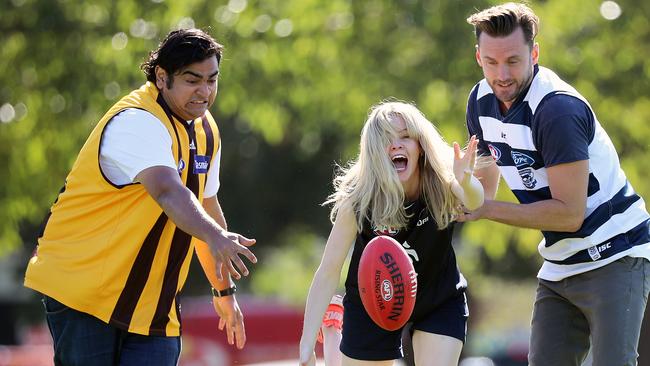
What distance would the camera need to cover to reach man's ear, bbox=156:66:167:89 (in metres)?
5.20

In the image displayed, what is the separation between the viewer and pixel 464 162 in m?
5.06

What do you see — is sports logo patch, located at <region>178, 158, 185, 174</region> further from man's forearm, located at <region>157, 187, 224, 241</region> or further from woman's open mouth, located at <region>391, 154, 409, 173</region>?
woman's open mouth, located at <region>391, 154, 409, 173</region>

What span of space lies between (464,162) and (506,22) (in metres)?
0.66

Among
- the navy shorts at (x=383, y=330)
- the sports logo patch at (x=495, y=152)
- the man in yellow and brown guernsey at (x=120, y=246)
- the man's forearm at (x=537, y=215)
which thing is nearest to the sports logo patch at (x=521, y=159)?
the sports logo patch at (x=495, y=152)

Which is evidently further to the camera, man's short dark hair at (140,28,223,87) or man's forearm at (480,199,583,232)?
man's short dark hair at (140,28,223,87)

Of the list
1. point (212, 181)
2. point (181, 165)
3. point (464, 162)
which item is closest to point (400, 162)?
point (464, 162)

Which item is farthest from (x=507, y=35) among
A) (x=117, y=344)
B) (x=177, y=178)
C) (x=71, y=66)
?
(x=71, y=66)

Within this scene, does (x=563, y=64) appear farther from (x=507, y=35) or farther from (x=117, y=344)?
(x=117, y=344)

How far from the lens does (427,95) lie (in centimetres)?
1219

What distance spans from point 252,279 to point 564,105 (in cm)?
1695

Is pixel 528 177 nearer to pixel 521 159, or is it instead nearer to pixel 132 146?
pixel 521 159

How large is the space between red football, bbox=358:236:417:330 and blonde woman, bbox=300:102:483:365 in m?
0.23

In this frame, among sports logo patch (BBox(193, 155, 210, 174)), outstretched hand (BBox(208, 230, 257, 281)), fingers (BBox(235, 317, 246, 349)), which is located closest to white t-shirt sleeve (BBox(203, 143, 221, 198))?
sports logo patch (BBox(193, 155, 210, 174))

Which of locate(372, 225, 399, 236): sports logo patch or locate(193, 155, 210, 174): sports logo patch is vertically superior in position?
locate(193, 155, 210, 174): sports logo patch
